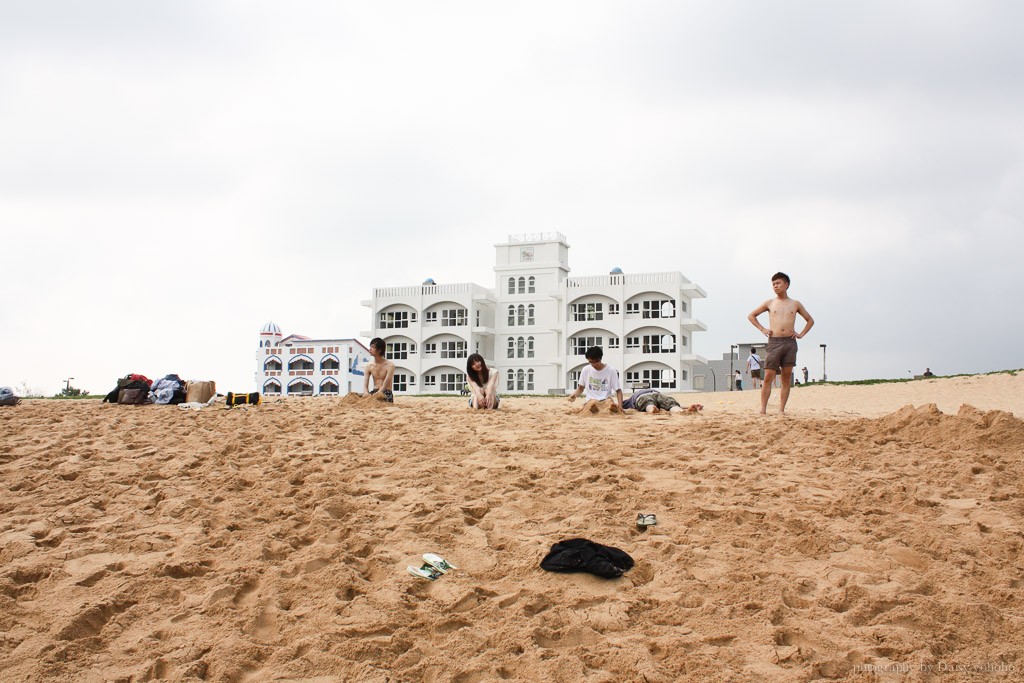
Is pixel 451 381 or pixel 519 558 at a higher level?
A: pixel 451 381

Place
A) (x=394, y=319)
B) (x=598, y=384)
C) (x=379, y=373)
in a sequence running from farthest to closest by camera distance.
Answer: (x=394, y=319) → (x=379, y=373) → (x=598, y=384)

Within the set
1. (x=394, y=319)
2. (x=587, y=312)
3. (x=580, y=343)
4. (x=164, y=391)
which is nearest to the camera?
(x=164, y=391)

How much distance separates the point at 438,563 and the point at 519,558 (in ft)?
1.65

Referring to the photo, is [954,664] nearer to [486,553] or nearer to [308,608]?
[486,553]

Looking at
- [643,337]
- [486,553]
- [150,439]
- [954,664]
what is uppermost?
[643,337]

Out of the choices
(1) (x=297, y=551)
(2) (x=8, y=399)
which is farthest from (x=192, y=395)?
(1) (x=297, y=551)

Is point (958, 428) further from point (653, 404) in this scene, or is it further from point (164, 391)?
point (164, 391)

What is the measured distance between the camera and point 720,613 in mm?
4145

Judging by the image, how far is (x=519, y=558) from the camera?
4.77 meters

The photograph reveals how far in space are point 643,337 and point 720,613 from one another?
Answer: 46.2m

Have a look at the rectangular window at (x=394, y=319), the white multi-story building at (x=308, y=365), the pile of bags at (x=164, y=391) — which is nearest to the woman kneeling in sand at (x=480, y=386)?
the pile of bags at (x=164, y=391)

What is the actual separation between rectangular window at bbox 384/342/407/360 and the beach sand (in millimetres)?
48086

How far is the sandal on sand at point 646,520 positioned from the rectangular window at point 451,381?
48969 mm

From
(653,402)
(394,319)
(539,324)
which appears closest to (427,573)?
(653,402)
